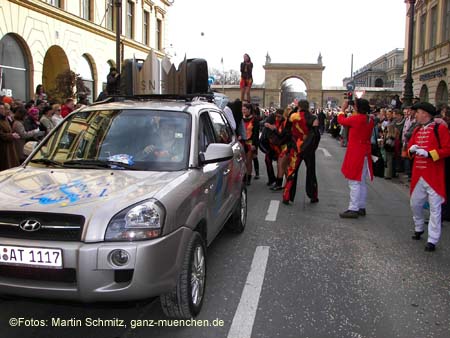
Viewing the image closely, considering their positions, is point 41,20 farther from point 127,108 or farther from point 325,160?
point 127,108

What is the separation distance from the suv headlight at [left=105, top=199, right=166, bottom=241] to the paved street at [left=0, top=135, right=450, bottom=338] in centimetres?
53

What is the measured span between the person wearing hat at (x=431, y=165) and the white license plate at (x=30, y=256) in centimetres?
460

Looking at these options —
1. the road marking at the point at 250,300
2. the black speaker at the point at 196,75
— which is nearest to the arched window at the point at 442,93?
the black speaker at the point at 196,75

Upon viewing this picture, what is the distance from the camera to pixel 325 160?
656 inches

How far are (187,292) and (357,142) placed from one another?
15.5 ft

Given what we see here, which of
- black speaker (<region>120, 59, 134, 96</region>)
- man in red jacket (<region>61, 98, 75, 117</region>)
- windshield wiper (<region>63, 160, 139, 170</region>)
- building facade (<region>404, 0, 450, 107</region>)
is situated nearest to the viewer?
windshield wiper (<region>63, 160, 139, 170</region>)

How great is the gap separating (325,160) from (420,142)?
420 inches

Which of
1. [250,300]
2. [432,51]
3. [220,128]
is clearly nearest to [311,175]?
[220,128]

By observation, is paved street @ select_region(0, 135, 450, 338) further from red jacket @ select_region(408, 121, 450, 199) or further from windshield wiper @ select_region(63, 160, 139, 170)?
windshield wiper @ select_region(63, 160, 139, 170)

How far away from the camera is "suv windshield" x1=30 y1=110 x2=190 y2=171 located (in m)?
4.18

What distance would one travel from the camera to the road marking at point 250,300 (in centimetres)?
367

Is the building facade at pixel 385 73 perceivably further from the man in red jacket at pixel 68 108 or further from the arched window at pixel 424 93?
the man in red jacket at pixel 68 108

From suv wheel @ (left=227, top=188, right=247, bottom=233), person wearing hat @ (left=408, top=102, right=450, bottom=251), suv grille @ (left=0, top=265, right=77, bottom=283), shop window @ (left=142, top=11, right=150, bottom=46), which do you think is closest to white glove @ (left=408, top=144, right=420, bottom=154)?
person wearing hat @ (left=408, top=102, right=450, bottom=251)

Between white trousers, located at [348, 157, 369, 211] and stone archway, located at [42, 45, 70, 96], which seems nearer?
white trousers, located at [348, 157, 369, 211]
